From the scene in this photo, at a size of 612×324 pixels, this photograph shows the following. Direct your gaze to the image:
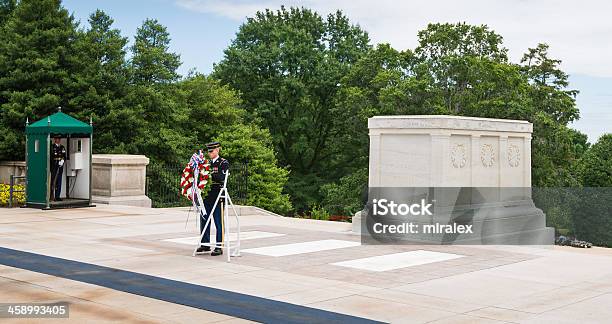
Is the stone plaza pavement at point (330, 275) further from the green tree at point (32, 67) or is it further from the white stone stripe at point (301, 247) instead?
the green tree at point (32, 67)

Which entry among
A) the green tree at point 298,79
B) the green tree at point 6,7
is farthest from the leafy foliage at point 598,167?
the green tree at point 6,7

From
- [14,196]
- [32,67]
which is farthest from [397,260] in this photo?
[32,67]

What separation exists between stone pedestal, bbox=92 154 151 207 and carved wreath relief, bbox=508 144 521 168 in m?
11.2

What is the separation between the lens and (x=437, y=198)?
15523mm

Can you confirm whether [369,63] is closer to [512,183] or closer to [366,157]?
[366,157]

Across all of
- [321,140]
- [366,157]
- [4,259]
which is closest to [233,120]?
[366,157]

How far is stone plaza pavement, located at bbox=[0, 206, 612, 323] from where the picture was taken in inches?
332

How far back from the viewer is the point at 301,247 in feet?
45.8

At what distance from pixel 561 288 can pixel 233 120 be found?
3569cm

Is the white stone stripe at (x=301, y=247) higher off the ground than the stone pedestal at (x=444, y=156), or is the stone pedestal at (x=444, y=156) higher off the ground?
the stone pedestal at (x=444, y=156)

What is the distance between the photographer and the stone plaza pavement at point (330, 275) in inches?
332

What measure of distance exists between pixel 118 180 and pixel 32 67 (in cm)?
1391

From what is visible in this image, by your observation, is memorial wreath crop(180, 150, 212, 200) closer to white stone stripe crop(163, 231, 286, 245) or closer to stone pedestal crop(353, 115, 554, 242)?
white stone stripe crop(163, 231, 286, 245)

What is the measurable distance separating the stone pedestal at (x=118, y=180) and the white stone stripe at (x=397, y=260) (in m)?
11.9
